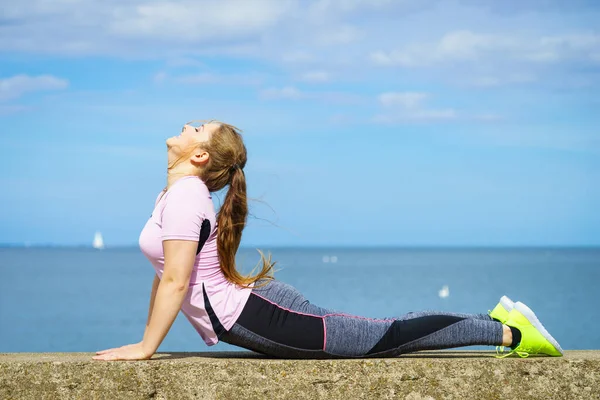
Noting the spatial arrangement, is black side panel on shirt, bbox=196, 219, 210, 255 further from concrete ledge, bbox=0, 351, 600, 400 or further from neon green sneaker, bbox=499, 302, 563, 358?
neon green sneaker, bbox=499, 302, 563, 358

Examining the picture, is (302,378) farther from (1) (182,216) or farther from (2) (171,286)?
(1) (182,216)

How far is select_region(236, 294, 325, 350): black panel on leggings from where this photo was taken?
14.3 ft

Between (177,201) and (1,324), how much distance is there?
116 ft

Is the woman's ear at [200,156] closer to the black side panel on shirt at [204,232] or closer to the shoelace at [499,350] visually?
the black side panel on shirt at [204,232]

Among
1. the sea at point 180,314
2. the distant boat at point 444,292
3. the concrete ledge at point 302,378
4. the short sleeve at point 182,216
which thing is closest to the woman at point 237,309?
the short sleeve at point 182,216

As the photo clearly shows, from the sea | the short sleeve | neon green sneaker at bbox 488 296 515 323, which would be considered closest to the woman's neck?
the short sleeve

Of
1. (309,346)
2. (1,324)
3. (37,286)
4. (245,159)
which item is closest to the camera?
(309,346)

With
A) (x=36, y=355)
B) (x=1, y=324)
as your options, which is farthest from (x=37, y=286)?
(x=36, y=355)

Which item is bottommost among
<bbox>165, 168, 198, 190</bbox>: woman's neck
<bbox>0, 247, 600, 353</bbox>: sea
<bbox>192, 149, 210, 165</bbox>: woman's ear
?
<bbox>0, 247, 600, 353</bbox>: sea

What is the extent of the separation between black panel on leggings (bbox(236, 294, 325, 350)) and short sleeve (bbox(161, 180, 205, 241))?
54 centimetres

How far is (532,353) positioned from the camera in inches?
177

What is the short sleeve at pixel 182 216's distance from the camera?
13.8ft

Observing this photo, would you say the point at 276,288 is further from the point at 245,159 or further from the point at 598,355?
the point at 598,355

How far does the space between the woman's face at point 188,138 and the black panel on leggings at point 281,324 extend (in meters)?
0.96
